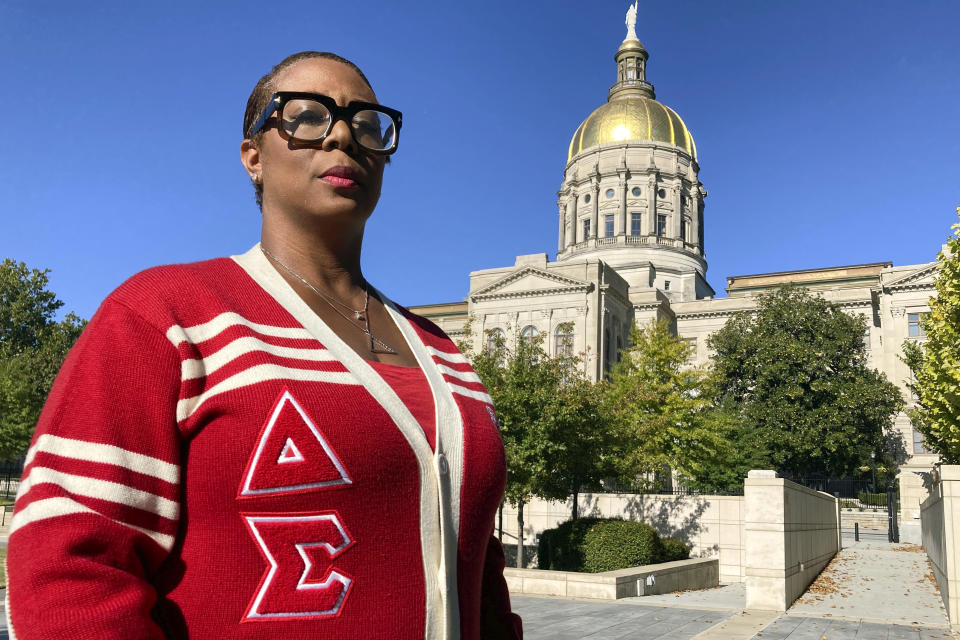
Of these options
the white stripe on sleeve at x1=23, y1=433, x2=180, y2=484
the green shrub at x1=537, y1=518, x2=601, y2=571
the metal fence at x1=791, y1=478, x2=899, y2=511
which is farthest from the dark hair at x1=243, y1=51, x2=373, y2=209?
the metal fence at x1=791, y1=478, x2=899, y2=511

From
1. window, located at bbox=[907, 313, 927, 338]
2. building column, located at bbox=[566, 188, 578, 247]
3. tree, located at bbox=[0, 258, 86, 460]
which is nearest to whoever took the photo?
tree, located at bbox=[0, 258, 86, 460]

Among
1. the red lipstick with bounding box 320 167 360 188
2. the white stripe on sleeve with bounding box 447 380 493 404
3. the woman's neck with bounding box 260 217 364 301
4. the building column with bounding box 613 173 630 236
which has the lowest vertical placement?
the white stripe on sleeve with bounding box 447 380 493 404

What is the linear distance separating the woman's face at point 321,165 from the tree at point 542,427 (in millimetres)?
16672

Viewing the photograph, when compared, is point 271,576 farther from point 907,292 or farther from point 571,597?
point 907,292

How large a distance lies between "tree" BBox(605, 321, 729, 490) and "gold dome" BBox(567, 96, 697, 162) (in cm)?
4842

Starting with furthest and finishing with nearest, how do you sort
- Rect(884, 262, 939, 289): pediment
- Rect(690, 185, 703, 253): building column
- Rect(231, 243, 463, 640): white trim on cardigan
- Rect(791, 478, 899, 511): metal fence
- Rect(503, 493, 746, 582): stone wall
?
Rect(690, 185, 703, 253): building column, Rect(884, 262, 939, 289): pediment, Rect(791, 478, 899, 511): metal fence, Rect(503, 493, 746, 582): stone wall, Rect(231, 243, 463, 640): white trim on cardigan

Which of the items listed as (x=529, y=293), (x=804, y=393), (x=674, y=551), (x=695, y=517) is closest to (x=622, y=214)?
(x=529, y=293)

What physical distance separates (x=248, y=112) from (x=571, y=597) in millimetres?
14235

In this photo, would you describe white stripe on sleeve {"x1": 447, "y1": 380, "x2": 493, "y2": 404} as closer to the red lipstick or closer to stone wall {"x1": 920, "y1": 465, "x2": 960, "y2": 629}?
the red lipstick

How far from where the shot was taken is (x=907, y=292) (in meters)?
58.6

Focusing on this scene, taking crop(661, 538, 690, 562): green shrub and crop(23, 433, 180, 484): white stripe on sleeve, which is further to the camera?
crop(661, 538, 690, 562): green shrub

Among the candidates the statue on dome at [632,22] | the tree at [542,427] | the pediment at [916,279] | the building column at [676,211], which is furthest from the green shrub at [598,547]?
the statue on dome at [632,22]

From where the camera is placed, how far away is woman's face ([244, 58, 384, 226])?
1.89 metres

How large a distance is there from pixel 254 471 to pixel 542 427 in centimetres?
1790
